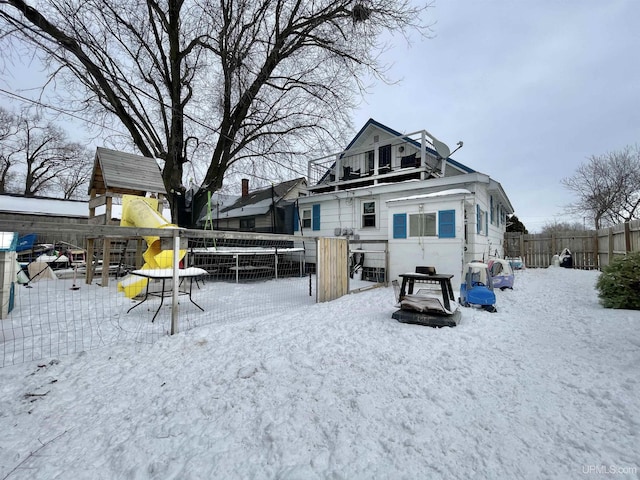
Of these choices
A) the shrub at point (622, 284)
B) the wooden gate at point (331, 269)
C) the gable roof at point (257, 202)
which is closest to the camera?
the shrub at point (622, 284)

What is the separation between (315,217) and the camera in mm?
12039

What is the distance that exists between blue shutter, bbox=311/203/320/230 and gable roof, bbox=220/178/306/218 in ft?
5.87

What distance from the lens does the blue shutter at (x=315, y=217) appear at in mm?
11945

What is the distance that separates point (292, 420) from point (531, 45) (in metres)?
12.4

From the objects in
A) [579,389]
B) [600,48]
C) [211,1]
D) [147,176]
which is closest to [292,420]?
[579,389]

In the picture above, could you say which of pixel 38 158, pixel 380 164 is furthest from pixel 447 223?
pixel 38 158

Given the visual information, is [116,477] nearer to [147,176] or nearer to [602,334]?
[602,334]

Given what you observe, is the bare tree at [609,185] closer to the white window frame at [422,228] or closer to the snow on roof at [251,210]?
the white window frame at [422,228]

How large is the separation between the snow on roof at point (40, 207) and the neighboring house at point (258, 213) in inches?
348

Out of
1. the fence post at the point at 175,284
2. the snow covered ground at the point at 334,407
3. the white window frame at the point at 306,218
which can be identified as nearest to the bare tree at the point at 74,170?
the white window frame at the point at 306,218

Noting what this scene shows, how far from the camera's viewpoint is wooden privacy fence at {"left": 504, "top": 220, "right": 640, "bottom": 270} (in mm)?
9950

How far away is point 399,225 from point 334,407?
696cm
